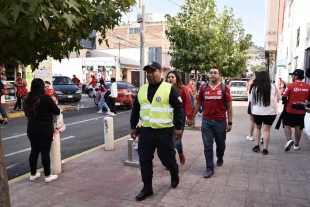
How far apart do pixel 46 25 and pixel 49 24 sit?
30cm

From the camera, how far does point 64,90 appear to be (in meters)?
17.4

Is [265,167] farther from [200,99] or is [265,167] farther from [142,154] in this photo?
[142,154]

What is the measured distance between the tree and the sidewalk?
61.0 inches

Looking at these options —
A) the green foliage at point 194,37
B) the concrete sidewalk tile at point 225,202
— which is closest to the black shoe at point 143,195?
the concrete sidewalk tile at point 225,202

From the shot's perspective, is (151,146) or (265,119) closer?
(151,146)

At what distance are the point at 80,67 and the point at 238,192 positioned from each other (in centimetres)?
3135

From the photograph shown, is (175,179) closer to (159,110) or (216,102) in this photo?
(159,110)

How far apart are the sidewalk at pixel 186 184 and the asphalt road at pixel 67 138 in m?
0.92

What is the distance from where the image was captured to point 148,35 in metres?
45.8

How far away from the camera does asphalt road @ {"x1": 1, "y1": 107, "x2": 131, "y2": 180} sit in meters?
5.89

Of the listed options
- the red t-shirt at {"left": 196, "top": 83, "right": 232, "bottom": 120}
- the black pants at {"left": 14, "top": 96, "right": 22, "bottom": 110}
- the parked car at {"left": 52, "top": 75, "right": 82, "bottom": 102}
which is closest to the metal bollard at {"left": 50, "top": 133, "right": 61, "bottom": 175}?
the red t-shirt at {"left": 196, "top": 83, "right": 232, "bottom": 120}

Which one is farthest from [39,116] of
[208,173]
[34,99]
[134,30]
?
[134,30]

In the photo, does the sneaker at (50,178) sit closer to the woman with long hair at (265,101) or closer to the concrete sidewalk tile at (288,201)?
the concrete sidewalk tile at (288,201)

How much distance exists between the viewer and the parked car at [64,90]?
56.1ft
